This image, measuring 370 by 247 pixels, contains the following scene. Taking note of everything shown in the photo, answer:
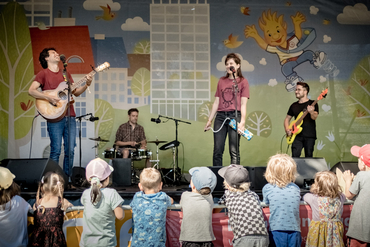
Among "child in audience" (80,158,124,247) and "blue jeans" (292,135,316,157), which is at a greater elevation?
"blue jeans" (292,135,316,157)

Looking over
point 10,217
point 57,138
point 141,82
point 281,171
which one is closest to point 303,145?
point 281,171

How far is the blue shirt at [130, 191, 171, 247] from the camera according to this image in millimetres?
2969

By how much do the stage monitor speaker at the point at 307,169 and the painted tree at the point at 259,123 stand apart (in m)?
2.62

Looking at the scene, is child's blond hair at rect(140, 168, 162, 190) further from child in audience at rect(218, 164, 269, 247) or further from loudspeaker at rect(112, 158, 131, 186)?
loudspeaker at rect(112, 158, 131, 186)

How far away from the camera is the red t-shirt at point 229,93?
5.22 m

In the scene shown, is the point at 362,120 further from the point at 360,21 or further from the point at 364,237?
the point at 364,237

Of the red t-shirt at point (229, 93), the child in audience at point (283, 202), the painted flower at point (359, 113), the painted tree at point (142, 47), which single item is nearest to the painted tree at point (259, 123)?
the painted flower at point (359, 113)

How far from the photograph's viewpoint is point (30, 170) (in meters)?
4.28

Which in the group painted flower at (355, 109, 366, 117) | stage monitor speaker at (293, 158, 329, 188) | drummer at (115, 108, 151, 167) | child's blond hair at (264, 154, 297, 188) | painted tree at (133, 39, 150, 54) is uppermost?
painted tree at (133, 39, 150, 54)

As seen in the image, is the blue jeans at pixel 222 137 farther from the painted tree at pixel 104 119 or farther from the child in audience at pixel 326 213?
the painted tree at pixel 104 119

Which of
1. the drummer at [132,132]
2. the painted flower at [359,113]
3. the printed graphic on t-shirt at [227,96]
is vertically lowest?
the drummer at [132,132]

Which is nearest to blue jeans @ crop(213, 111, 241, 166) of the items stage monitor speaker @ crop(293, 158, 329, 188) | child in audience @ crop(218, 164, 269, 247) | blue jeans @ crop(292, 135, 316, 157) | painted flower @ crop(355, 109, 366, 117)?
stage monitor speaker @ crop(293, 158, 329, 188)

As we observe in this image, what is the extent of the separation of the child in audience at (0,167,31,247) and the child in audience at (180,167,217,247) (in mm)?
1432

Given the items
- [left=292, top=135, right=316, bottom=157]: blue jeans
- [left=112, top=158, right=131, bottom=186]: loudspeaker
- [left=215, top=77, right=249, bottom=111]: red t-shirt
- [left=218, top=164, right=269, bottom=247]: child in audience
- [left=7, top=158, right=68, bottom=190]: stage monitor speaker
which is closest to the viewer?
[left=218, top=164, right=269, bottom=247]: child in audience
